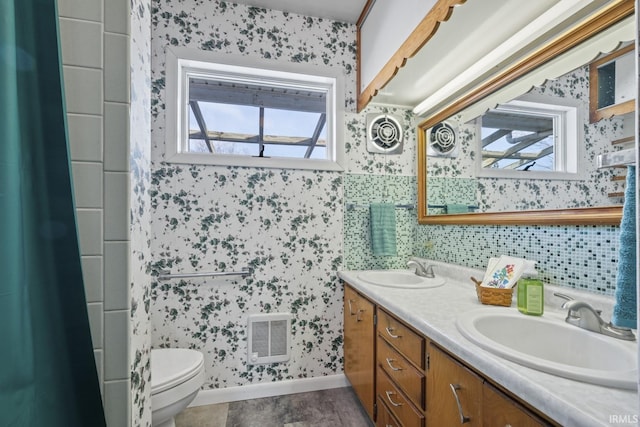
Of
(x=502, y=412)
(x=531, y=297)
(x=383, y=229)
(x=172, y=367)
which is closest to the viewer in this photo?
(x=502, y=412)

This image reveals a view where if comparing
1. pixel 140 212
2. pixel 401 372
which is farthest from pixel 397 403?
pixel 140 212

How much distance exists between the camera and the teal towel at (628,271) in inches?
Result: 24.8

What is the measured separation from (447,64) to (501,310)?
1.26m

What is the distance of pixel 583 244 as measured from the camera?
3.35 ft

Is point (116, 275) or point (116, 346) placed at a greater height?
point (116, 275)

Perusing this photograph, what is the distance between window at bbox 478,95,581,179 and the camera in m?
1.05

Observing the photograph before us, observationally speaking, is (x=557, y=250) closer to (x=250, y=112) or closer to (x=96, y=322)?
(x=96, y=322)

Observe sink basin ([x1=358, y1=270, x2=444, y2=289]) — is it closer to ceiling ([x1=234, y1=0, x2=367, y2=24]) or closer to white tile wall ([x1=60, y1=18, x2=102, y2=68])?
white tile wall ([x1=60, y1=18, x2=102, y2=68])

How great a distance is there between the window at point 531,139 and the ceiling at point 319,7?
3.90 ft

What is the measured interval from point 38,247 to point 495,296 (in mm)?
1423

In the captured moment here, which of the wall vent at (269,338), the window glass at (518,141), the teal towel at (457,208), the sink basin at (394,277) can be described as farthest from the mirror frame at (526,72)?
the wall vent at (269,338)

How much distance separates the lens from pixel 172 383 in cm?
124

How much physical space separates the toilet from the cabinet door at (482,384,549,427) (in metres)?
1.20

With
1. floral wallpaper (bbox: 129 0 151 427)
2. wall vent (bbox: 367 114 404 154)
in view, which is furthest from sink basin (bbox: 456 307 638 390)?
wall vent (bbox: 367 114 404 154)
